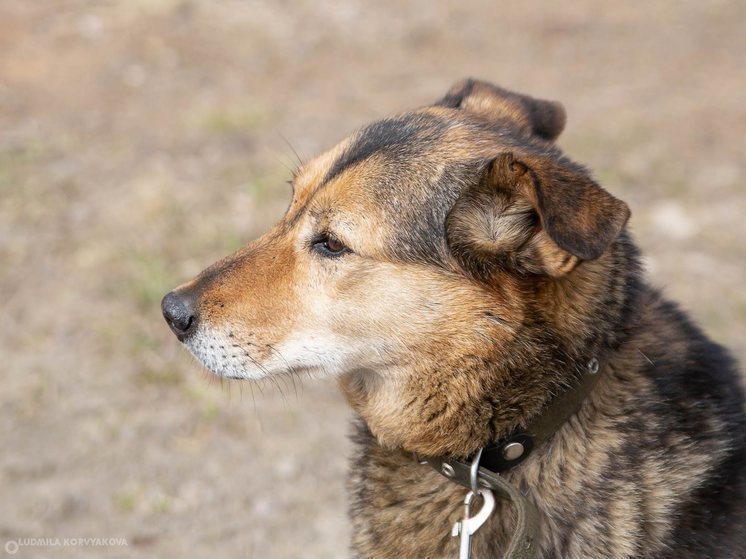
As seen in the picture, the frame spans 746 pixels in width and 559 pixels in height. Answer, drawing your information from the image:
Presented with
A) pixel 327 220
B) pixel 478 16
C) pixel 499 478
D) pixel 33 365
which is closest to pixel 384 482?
pixel 499 478

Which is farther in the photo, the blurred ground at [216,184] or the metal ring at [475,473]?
the blurred ground at [216,184]

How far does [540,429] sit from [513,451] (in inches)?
4.8

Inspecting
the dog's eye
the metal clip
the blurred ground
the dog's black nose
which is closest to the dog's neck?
the metal clip

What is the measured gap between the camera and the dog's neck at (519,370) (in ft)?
9.59

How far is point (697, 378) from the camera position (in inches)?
127

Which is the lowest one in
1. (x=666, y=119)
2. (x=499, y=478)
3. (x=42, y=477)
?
(x=42, y=477)

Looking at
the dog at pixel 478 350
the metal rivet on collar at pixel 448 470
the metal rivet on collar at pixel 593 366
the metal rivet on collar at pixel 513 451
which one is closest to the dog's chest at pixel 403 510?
the dog at pixel 478 350

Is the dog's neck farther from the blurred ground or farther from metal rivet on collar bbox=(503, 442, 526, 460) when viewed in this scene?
the blurred ground

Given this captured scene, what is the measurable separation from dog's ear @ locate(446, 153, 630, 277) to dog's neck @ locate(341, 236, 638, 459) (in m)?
0.17

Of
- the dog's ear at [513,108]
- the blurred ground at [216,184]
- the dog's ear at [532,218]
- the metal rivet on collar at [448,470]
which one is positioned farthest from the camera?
the blurred ground at [216,184]

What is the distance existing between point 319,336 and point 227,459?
2.36 m

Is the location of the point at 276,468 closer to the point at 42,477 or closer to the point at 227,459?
the point at 227,459

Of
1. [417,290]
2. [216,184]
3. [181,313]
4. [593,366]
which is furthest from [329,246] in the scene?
[216,184]

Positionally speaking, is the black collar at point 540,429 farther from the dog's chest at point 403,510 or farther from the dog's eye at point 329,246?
the dog's eye at point 329,246
